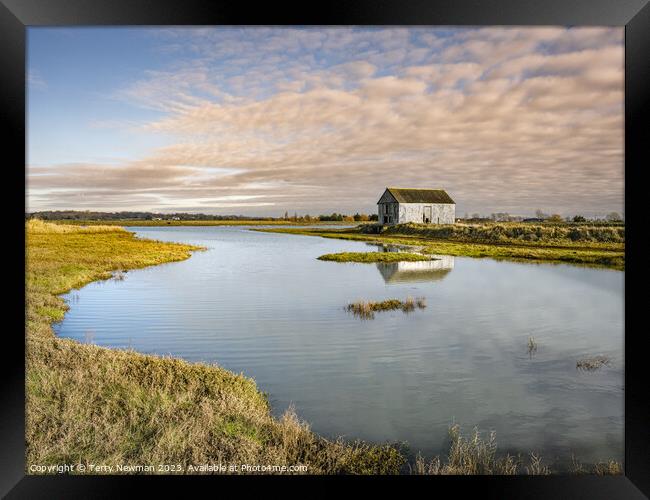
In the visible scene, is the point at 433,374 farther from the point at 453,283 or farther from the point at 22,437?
the point at 453,283

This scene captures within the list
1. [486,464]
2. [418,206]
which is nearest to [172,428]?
[486,464]

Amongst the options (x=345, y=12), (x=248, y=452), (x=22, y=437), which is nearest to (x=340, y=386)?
(x=248, y=452)

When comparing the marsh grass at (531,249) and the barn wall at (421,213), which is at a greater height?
the barn wall at (421,213)

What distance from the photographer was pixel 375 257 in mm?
27406

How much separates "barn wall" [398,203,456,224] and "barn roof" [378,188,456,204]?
0.45 meters

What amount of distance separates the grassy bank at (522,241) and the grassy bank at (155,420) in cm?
1923

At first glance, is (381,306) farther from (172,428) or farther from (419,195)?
(419,195)

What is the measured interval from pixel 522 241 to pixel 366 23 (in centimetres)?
2969

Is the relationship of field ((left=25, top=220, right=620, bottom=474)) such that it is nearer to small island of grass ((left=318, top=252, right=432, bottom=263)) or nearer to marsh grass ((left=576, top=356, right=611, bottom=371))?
marsh grass ((left=576, top=356, right=611, bottom=371))

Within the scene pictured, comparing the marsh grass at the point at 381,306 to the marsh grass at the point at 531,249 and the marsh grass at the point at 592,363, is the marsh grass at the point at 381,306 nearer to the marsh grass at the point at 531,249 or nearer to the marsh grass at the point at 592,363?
the marsh grass at the point at 592,363

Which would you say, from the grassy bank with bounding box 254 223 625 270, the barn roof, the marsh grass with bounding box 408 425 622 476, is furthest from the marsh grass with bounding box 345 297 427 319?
the barn roof

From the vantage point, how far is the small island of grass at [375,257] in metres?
26.4

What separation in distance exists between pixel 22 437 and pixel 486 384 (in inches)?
273

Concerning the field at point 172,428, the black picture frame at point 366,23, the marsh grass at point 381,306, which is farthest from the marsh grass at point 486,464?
the marsh grass at point 381,306
